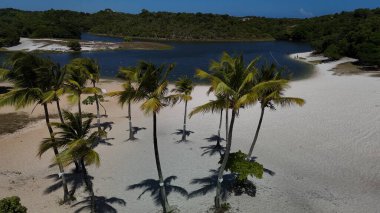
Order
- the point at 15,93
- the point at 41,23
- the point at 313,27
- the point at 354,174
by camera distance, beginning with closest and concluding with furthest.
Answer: the point at 15,93, the point at 354,174, the point at 41,23, the point at 313,27

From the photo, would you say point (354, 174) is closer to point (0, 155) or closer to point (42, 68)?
point (42, 68)

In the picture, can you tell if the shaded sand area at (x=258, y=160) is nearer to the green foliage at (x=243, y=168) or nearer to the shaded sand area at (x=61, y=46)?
the green foliage at (x=243, y=168)

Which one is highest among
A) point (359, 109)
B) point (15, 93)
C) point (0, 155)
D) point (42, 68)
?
point (42, 68)

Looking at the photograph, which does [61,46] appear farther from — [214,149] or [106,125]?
[214,149]

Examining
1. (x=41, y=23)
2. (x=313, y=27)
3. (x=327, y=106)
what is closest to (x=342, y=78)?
(x=327, y=106)

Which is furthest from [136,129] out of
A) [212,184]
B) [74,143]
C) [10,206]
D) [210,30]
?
[210,30]

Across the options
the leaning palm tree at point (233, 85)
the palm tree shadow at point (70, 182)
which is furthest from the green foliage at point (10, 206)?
the leaning palm tree at point (233, 85)
